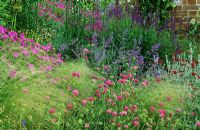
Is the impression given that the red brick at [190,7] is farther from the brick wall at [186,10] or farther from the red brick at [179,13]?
the red brick at [179,13]

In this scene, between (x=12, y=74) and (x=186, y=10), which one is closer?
(x=12, y=74)

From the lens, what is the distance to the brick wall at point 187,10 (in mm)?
9250

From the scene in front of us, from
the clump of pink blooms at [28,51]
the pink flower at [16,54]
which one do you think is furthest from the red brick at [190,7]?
the pink flower at [16,54]

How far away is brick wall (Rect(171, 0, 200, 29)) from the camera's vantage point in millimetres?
9250

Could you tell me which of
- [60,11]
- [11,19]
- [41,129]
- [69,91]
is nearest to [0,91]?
→ [41,129]

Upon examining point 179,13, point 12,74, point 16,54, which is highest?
point 179,13

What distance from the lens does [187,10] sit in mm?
9320

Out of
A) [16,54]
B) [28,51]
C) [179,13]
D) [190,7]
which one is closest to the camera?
[16,54]

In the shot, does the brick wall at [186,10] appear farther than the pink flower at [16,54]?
Yes

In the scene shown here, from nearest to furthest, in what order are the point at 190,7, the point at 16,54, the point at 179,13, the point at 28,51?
the point at 16,54 → the point at 28,51 → the point at 190,7 → the point at 179,13

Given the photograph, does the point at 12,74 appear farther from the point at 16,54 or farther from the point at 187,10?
the point at 187,10

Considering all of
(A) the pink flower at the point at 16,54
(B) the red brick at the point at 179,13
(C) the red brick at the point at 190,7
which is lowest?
(A) the pink flower at the point at 16,54

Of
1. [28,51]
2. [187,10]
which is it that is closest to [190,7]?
[187,10]

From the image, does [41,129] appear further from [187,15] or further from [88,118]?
[187,15]
